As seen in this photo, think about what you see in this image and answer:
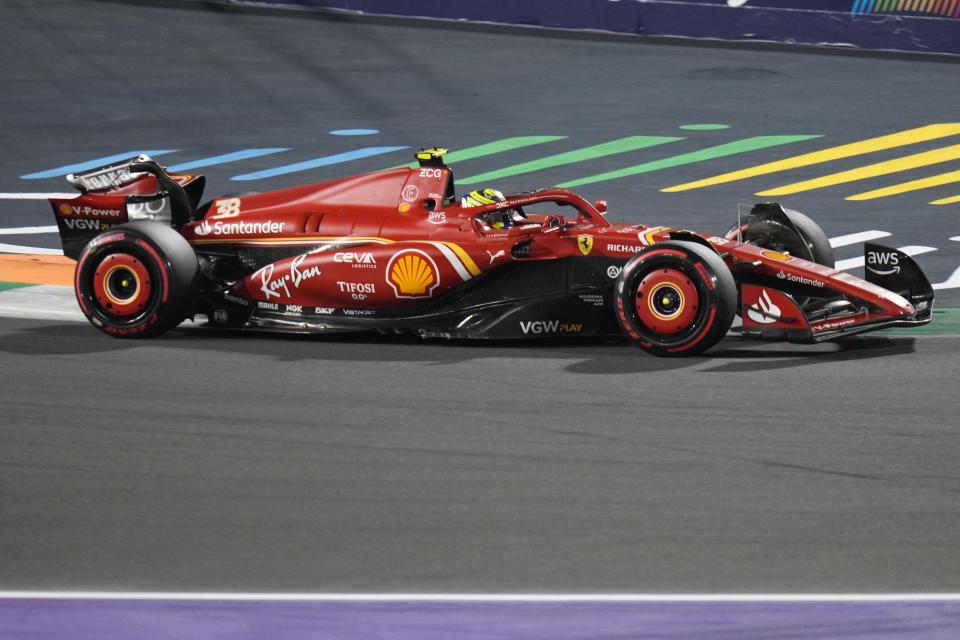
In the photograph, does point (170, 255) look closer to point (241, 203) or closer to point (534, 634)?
point (241, 203)

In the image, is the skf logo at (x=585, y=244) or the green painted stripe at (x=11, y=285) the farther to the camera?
the green painted stripe at (x=11, y=285)

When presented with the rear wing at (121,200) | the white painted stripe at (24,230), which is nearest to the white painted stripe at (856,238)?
the rear wing at (121,200)

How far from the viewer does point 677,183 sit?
683 inches

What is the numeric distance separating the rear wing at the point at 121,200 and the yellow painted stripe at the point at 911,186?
289 inches

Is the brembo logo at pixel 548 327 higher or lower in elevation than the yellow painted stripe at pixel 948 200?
lower

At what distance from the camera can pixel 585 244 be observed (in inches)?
437

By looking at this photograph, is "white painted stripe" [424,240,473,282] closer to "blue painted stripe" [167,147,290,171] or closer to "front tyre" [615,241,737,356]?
"front tyre" [615,241,737,356]

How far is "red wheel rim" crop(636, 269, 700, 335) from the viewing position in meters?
10.6

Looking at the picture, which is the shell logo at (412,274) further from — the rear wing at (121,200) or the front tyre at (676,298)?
the rear wing at (121,200)

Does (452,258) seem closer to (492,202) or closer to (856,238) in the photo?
(492,202)

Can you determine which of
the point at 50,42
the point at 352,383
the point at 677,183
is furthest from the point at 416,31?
the point at 352,383

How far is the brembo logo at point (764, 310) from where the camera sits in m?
10.9

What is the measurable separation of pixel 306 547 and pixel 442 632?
114 cm

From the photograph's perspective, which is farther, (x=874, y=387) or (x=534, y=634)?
(x=874, y=387)
